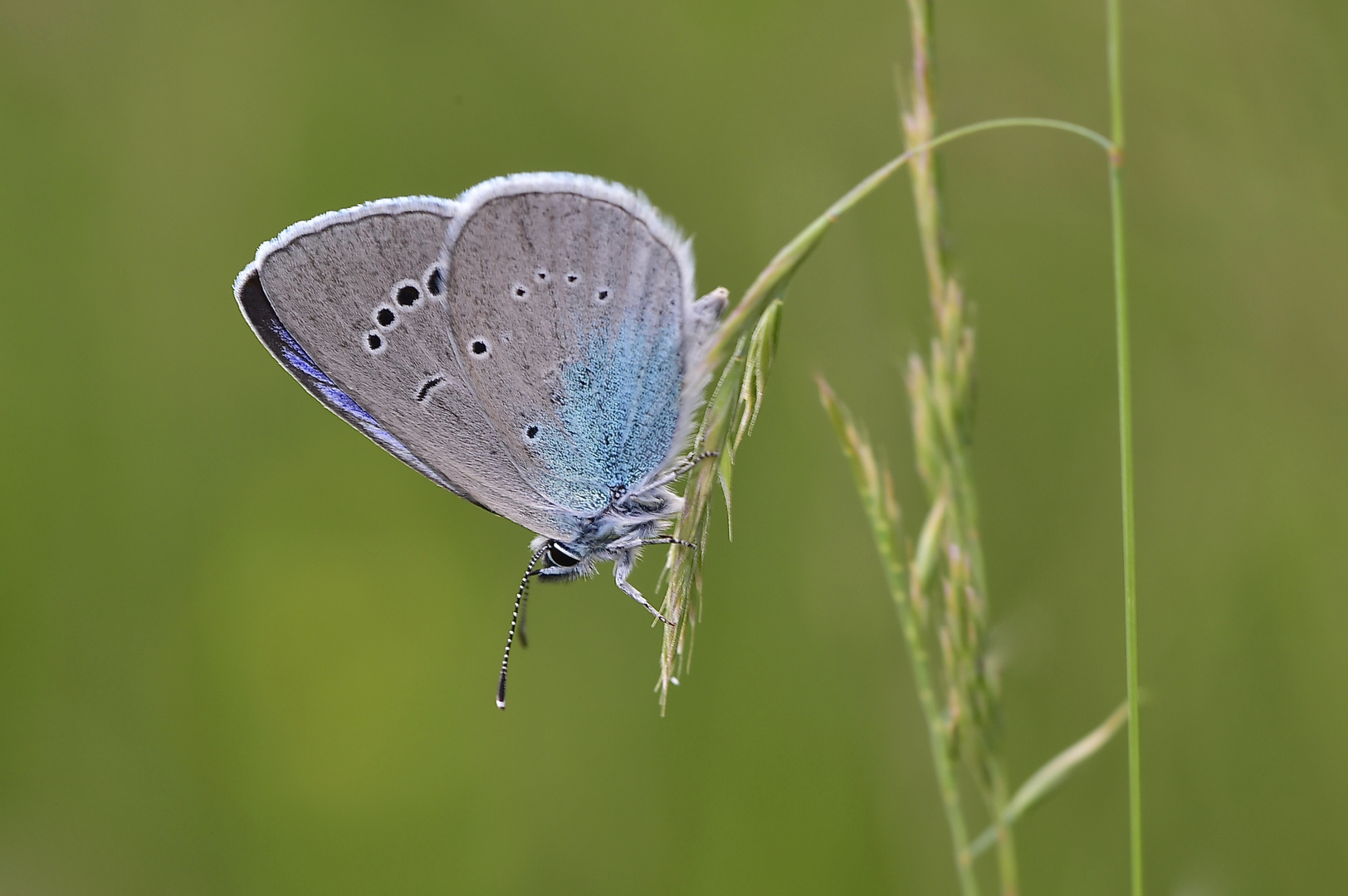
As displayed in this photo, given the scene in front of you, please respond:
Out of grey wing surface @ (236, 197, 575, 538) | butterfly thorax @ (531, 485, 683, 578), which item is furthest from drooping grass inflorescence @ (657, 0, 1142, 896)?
grey wing surface @ (236, 197, 575, 538)

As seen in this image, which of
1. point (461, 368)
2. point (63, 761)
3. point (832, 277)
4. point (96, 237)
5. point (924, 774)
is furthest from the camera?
point (96, 237)

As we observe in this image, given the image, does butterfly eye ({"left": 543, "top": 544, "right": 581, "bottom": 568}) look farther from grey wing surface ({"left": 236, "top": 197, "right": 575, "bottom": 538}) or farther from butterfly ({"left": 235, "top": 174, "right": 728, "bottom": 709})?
grey wing surface ({"left": 236, "top": 197, "right": 575, "bottom": 538})

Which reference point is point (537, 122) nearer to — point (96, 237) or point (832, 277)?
point (832, 277)

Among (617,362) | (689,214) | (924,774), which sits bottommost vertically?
(924,774)

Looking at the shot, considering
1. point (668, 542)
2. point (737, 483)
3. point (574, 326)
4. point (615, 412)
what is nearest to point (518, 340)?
point (574, 326)

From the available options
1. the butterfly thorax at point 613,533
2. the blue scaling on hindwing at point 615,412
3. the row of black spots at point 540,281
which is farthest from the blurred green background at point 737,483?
the row of black spots at point 540,281

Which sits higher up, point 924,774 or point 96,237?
point 96,237

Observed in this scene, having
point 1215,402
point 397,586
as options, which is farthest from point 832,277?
point 397,586

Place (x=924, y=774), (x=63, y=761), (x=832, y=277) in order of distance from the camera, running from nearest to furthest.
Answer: (x=924, y=774) → (x=63, y=761) → (x=832, y=277)
